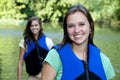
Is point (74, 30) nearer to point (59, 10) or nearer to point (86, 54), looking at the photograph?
point (86, 54)

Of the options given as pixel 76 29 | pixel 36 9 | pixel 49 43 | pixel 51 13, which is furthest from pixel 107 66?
pixel 36 9

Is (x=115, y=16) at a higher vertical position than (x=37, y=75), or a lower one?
lower

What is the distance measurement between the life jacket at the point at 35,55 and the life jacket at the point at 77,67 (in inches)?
129

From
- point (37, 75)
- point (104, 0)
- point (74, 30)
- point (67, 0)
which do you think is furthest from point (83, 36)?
point (67, 0)

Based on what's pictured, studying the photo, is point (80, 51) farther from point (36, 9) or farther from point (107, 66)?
point (36, 9)

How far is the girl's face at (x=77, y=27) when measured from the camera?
285cm

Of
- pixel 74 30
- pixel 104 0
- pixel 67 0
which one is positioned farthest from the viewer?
pixel 67 0

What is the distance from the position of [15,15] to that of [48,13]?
13.1 feet

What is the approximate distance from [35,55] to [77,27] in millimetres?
3528

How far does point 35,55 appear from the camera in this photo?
6336 mm

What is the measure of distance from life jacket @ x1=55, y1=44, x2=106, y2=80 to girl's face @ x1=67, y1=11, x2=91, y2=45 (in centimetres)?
10

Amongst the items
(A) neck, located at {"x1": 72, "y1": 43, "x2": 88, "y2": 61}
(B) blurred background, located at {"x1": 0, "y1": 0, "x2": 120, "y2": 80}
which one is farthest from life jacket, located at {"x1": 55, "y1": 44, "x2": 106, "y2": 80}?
(B) blurred background, located at {"x1": 0, "y1": 0, "x2": 120, "y2": 80}

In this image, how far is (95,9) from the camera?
45875 millimetres

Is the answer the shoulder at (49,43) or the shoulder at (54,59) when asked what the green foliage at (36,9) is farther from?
the shoulder at (54,59)
